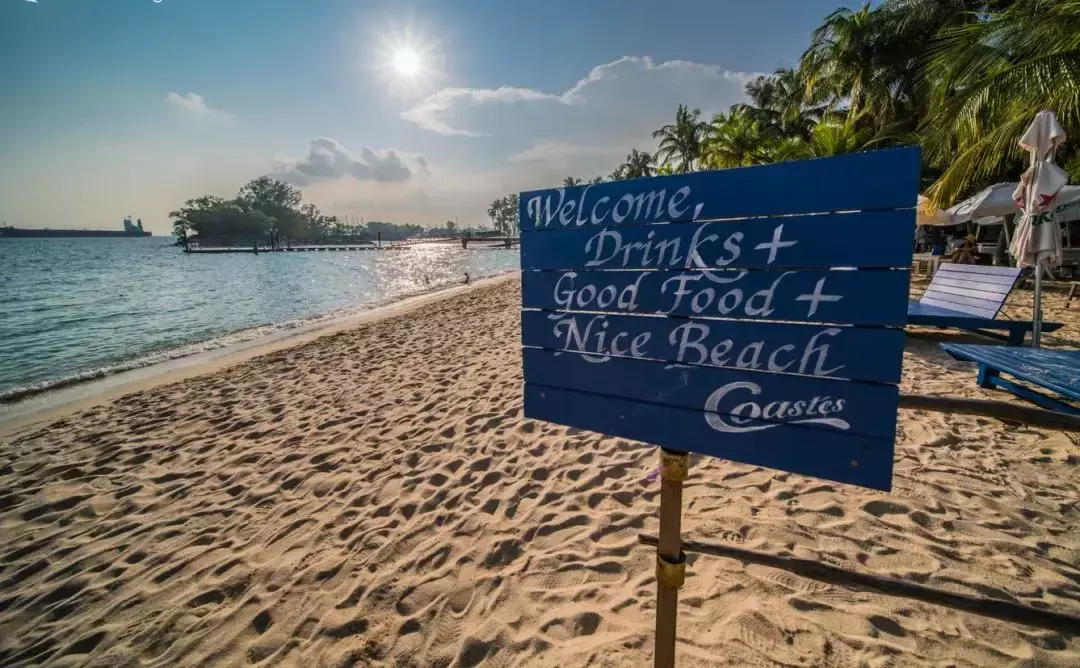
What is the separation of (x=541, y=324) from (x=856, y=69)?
2615 cm

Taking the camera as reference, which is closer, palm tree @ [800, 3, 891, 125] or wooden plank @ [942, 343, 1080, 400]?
wooden plank @ [942, 343, 1080, 400]

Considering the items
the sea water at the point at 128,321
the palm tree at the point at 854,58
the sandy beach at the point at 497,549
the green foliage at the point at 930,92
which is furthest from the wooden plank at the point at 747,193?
the palm tree at the point at 854,58

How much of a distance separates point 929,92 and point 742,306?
22.8 m

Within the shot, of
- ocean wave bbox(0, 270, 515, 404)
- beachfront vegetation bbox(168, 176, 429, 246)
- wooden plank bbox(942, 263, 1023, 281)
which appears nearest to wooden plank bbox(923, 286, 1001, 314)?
wooden plank bbox(942, 263, 1023, 281)

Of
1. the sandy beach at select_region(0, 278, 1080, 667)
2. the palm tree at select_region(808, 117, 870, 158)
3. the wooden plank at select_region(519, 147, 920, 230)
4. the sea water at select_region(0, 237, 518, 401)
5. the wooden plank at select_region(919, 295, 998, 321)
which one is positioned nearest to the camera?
the wooden plank at select_region(519, 147, 920, 230)

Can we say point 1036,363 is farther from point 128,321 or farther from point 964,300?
point 128,321

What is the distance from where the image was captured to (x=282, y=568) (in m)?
2.98

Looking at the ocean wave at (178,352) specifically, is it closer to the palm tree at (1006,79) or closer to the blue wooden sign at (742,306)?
the blue wooden sign at (742,306)

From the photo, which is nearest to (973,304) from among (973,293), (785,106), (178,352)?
(973,293)

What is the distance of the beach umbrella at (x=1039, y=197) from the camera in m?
4.84

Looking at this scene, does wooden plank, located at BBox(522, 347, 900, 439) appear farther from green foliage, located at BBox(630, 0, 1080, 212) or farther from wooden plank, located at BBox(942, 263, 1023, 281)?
green foliage, located at BBox(630, 0, 1080, 212)

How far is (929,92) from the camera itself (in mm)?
16344

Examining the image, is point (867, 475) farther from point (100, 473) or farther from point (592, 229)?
point (100, 473)

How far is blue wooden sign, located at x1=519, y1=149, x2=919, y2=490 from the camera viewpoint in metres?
1.23
